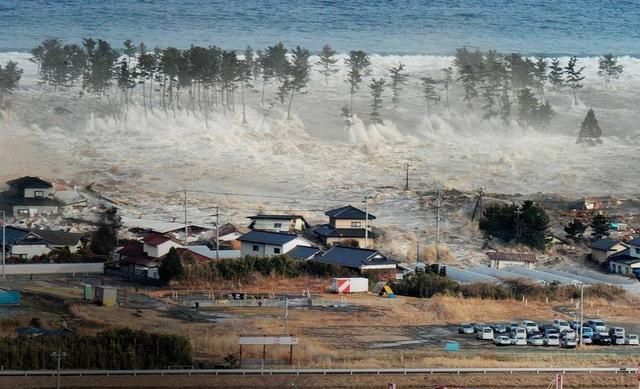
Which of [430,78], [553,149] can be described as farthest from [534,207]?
[430,78]

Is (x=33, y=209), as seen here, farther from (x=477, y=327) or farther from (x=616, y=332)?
(x=616, y=332)

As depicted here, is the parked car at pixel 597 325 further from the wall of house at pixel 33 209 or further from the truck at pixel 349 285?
the wall of house at pixel 33 209

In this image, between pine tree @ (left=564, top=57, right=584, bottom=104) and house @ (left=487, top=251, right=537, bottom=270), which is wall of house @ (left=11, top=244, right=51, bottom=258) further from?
pine tree @ (left=564, top=57, right=584, bottom=104)

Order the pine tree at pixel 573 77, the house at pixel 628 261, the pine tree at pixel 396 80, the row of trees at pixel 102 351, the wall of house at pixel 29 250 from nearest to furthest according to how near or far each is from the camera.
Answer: the row of trees at pixel 102 351
the wall of house at pixel 29 250
the house at pixel 628 261
the pine tree at pixel 396 80
the pine tree at pixel 573 77

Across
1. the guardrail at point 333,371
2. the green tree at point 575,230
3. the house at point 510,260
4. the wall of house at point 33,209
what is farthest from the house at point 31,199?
the guardrail at point 333,371

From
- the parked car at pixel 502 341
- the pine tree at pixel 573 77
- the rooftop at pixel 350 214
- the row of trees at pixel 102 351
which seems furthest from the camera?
the pine tree at pixel 573 77

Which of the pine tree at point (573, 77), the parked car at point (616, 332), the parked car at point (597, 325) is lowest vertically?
the parked car at point (597, 325)

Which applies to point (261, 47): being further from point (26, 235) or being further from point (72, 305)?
point (72, 305)

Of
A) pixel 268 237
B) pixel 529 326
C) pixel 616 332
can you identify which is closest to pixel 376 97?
pixel 268 237
